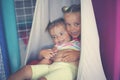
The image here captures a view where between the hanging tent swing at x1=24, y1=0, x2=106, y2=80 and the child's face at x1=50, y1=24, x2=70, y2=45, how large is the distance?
0.21ft

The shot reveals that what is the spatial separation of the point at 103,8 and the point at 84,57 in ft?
0.94

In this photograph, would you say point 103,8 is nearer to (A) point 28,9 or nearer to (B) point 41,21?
(B) point 41,21

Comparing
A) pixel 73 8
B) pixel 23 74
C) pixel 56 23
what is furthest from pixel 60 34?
pixel 23 74

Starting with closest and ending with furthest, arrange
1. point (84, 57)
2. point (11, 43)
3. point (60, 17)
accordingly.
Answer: point (84, 57), point (11, 43), point (60, 17)

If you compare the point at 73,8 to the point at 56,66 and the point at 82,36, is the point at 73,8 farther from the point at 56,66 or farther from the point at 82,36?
the point at 56,66

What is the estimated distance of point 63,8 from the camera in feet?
4.33

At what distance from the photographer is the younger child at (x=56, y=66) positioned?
48.2 inches

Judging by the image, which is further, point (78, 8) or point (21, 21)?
point (21, 21)

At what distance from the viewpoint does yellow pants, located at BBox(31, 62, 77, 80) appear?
1.21 m

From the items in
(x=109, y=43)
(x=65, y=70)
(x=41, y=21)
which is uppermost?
(x=41, y=21)

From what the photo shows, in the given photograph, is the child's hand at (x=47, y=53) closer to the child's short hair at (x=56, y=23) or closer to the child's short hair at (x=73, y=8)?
the child's short hair at (x=56, y=23)

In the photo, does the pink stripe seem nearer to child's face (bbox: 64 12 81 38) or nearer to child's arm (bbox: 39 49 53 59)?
child's face (bbox: 64 12 81 38)

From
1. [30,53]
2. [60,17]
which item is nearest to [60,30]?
[60,17]

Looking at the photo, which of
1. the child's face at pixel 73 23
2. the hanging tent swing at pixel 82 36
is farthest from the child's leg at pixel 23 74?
the child's face at pixel 73 23
